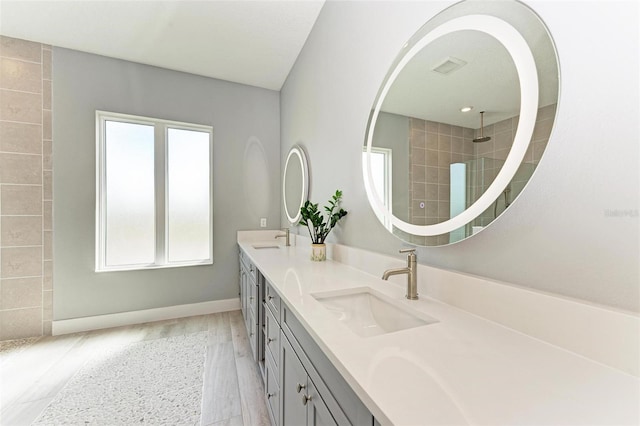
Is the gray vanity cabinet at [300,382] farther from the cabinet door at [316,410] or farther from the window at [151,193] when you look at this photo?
the window at [151,193]

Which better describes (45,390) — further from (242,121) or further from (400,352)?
(242,121)

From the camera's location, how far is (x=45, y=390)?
1.67m

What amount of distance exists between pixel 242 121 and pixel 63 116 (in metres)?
1.66

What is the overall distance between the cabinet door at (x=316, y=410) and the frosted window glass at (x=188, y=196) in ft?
8.30

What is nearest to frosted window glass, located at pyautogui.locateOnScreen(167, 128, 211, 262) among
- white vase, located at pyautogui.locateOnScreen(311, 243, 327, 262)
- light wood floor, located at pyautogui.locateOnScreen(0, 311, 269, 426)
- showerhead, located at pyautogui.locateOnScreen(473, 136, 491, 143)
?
light wood floor, located at pyautogui.locateOnScreen(0, 311, 269, 426)

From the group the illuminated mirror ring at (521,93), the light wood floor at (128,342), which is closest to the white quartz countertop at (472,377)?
the illuminated mirror ring at (521,93)

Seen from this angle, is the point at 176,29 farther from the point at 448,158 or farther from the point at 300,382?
the point at 300,382

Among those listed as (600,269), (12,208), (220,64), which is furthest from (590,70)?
(12,208)

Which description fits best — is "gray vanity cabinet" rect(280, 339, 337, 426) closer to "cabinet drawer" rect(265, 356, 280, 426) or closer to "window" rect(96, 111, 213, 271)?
"cabinet drawer" rect(265, 356, 280, 426)

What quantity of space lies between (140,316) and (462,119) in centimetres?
328

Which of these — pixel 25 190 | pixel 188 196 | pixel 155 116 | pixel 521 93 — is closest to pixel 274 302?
pixel 521 93

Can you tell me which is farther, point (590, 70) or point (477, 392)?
point (590, 70)

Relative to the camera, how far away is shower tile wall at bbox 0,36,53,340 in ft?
7.50

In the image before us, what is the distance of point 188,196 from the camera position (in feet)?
9.54
